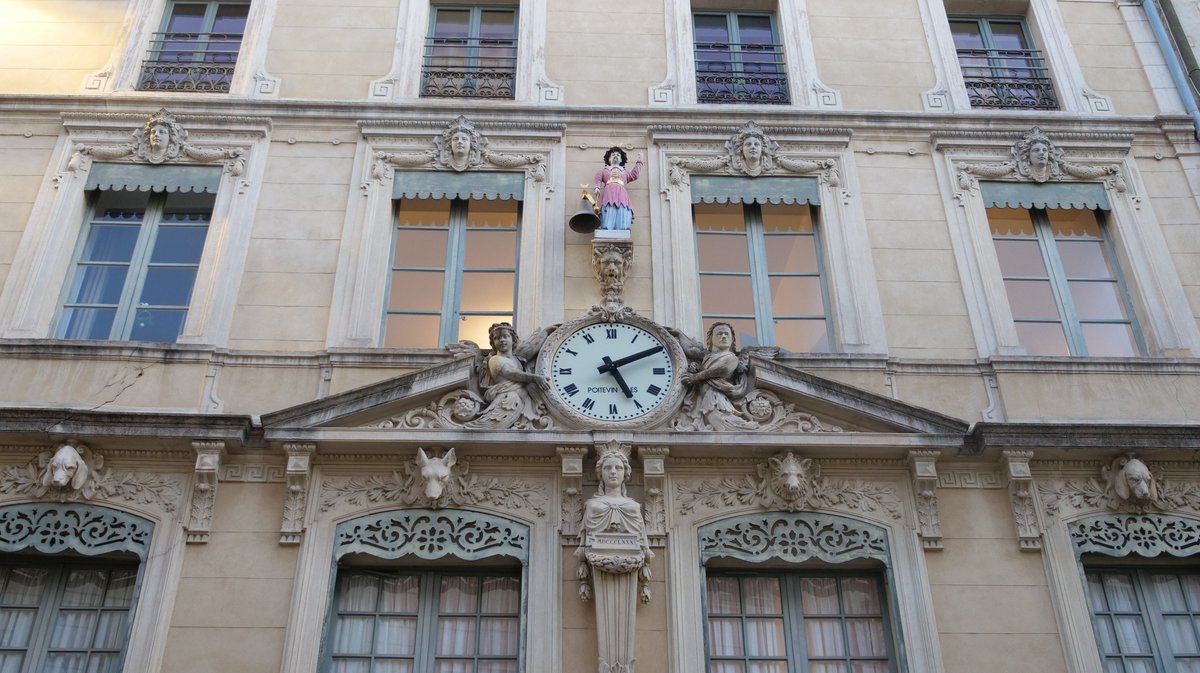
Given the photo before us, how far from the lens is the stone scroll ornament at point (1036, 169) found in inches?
443

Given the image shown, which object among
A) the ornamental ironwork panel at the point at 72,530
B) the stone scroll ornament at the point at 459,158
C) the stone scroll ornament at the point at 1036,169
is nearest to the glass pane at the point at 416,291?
the stone scroll ornament at the point at 459,158

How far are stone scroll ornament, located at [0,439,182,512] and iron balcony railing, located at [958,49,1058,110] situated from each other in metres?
8.98

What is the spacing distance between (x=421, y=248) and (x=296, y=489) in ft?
9.59

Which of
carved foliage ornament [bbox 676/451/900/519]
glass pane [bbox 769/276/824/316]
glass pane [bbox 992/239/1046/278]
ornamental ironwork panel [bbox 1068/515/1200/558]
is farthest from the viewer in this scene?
glass pane [bbox 992/239/1046/278]

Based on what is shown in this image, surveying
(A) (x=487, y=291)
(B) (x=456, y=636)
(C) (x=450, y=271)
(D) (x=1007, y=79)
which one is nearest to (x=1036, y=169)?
(D) (x=1007, y=79)

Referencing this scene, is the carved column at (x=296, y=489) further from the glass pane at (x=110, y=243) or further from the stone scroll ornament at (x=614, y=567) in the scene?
the glass pane at (x=110, y=243)

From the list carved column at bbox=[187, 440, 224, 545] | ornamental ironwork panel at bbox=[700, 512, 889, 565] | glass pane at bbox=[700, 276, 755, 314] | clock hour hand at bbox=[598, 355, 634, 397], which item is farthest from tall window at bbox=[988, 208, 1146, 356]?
carved column at bbox=[187, 440, 224, 545]

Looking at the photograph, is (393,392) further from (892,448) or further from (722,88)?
(722,88)

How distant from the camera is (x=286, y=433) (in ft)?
29.7

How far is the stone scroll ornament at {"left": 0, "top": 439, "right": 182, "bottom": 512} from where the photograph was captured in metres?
8.88

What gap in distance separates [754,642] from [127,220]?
7.23 m

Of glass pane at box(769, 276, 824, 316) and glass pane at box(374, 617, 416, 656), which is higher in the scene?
glass pane at box(769, 276, 824, 316)

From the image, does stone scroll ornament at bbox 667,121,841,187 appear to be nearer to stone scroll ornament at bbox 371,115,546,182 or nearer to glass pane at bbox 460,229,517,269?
stone scroll ornament at bbox 371,115,546,182

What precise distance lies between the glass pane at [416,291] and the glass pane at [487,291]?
0.82ft
